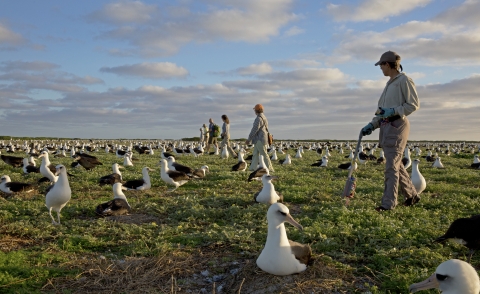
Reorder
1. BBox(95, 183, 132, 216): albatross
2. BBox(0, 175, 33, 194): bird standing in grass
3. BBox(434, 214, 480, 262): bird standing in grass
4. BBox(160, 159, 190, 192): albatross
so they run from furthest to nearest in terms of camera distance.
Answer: BBox(160, 159, 190, 192): albatross < BBox(0, 175, 33, 194): bird standing in grass < BBox(95, 183, 132, 216): albatross < BBox(434, 214, 480, 262): bird standing in grass

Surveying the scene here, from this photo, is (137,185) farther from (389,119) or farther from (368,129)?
(389,119)

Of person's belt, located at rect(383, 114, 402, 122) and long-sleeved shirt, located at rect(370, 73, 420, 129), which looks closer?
long-sleeved shirt, located at rect(370, 73, 420, 129)

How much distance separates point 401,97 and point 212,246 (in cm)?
502

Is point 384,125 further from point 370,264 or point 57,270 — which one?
point 57,270

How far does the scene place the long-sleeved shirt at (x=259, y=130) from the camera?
1536 cm

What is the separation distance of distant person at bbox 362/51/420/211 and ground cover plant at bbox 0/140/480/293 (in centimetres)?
84

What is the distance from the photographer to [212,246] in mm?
6734

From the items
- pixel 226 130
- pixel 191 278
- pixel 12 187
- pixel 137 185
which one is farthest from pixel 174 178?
pixel 226 130

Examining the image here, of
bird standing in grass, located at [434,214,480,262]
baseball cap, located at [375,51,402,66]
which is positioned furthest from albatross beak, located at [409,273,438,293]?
baseball cap, located at [375,51,402,66]

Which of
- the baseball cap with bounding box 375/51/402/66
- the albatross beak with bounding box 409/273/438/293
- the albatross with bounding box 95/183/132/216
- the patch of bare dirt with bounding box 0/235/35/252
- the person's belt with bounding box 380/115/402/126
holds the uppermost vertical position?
the baseball cap with bounding box 375/51/402/66

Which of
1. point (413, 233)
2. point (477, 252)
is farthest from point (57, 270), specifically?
point (477, 252)

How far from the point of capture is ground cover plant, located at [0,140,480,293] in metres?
5.40

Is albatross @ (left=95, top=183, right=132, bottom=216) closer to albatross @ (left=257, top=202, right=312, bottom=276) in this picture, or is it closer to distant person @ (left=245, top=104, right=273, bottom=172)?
albatross @ (left=257, top=202, right=312, bottom=276)

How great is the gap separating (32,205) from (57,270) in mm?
4889
